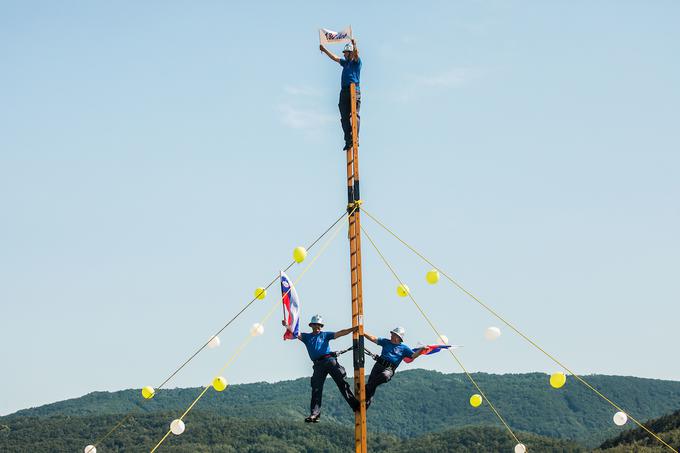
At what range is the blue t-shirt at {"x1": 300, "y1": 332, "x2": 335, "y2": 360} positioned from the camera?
16.3m

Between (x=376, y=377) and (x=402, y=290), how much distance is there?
192cm

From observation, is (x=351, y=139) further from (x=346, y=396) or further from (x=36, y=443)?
(x=36, y=443)

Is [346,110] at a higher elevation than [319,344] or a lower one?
higher

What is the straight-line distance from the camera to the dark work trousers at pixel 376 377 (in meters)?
16.0

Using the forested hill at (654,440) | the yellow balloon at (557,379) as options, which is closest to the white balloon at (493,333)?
the yellow balloon at (557,379)

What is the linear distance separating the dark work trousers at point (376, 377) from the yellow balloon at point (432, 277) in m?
1.77

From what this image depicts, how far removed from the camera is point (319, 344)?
642 inches

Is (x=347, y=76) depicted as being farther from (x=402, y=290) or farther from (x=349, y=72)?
(x=402, y=290)

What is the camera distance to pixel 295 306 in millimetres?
16547

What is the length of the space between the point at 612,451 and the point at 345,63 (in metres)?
93.1

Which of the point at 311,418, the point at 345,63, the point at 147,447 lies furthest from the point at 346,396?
the point at 147,447

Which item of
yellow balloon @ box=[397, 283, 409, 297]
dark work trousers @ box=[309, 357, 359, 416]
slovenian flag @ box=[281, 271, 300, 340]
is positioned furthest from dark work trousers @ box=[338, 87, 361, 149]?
dark work trousers @ box=[309, 357, 359, 416]

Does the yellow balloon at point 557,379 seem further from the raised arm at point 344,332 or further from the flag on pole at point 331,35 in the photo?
the flag on pole at point 331,35

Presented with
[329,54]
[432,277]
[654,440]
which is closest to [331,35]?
[329,54]
